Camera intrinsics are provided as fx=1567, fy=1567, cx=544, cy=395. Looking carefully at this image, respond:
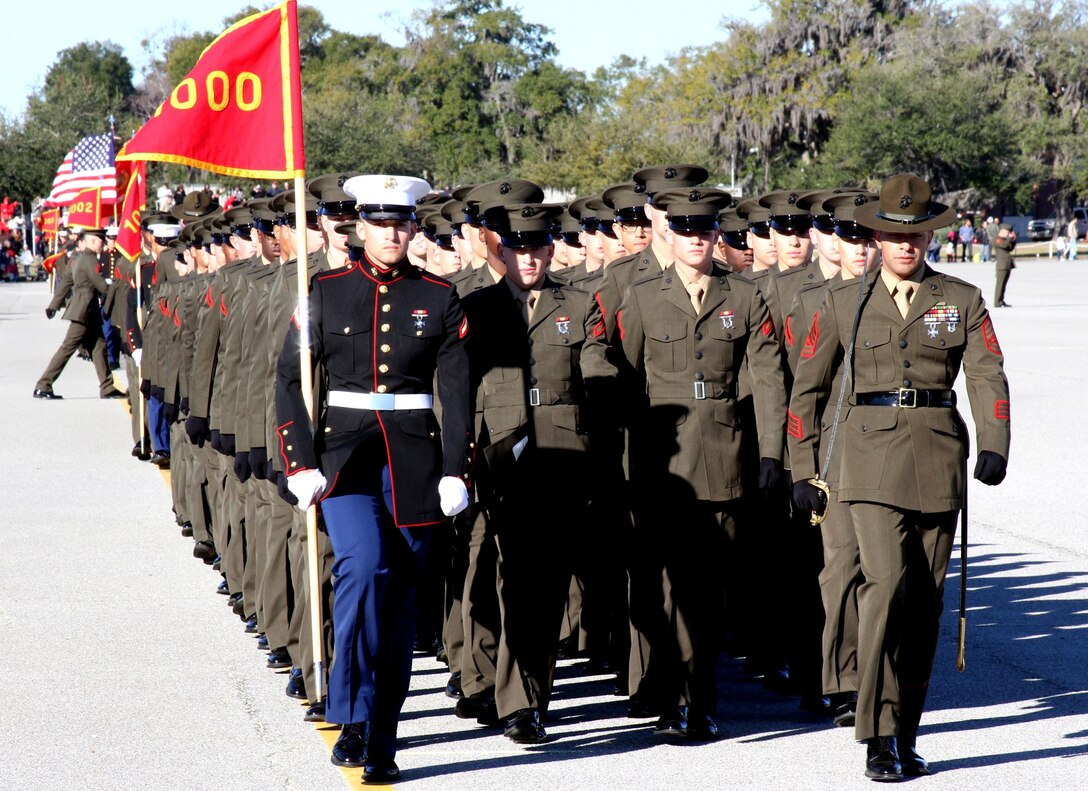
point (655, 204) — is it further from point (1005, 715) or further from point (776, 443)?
point (1005, 715)

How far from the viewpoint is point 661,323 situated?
6.47 meters

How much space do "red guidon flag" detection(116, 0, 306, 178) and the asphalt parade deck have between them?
7.55 feet

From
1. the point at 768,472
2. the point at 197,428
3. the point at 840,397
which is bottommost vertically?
the point at 197,428

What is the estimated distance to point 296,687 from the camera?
6.74 metres

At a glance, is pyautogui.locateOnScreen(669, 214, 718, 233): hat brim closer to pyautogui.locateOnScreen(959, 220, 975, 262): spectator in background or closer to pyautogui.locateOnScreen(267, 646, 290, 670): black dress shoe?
pyautogui.locateOnScreen(267, 646, 290, 670): black dress shoe

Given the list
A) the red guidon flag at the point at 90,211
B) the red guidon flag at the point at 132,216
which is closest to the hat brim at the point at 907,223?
the red guidon flag at the point at 132,216

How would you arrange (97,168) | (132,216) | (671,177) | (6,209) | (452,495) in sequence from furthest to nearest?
(6,209), (97,168), (132,216), (671,177), (452,495)

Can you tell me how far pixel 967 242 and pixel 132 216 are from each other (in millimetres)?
49206

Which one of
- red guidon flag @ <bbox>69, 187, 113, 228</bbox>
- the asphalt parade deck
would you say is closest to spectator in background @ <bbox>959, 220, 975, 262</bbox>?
red guidon flag @ <bbox>69, 187, 113, 228</bbox>

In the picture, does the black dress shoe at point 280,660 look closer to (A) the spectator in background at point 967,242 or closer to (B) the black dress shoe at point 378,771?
→ (B) the black dress shoe at point 378,771

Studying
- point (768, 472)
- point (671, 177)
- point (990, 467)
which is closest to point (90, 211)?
point (671, 177)

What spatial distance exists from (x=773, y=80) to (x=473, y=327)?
6600 centimetres

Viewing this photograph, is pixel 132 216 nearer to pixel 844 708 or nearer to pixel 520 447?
pixel 520 447

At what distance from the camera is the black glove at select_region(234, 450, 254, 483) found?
7.24 m
